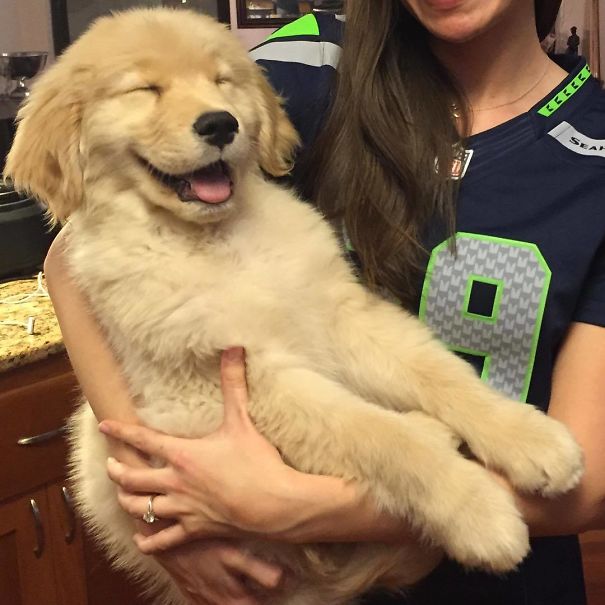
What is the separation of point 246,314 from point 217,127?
0.26 metres

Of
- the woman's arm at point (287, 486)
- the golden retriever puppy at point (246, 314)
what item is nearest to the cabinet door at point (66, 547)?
the golden retriever puppy at point (246, 314)

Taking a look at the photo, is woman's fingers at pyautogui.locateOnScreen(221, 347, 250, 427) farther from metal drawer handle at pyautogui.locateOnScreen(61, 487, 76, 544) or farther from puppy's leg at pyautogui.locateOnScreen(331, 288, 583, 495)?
metal drawer handle at pyautogui.locateOnScreen(61, 487, 76, 544)

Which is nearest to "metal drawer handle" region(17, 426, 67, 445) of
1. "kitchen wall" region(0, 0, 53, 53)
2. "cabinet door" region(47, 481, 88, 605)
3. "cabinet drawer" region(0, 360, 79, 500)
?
"cabinet drawer" region(0, 360, 79, 500)

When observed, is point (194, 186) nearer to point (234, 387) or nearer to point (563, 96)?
point (234, 387)

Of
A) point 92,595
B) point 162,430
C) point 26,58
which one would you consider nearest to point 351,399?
point 162,430

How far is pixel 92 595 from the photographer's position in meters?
1.77

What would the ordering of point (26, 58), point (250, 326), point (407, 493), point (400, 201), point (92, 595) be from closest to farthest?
1. point (407, 493)
2. point (250, 326)
3. point (400, 201)
4. point (92, 595)
5. point (26, 58)

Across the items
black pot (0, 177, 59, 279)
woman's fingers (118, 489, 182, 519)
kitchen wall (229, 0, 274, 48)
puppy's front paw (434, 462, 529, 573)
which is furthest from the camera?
kitchen wall (229, 0, 274, 48)

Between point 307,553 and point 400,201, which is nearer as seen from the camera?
point 307,553

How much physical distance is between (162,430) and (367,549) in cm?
32

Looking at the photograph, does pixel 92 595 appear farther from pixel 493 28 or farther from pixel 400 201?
pixel 493 28

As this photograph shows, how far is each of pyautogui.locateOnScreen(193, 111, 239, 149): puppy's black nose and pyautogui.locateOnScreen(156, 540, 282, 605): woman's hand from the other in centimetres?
55

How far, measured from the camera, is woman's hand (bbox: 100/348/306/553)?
3.03ft

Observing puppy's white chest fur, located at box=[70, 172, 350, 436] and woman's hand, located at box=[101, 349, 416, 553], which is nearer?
woman's hand, located at box=[101, 349, 416, 553]
